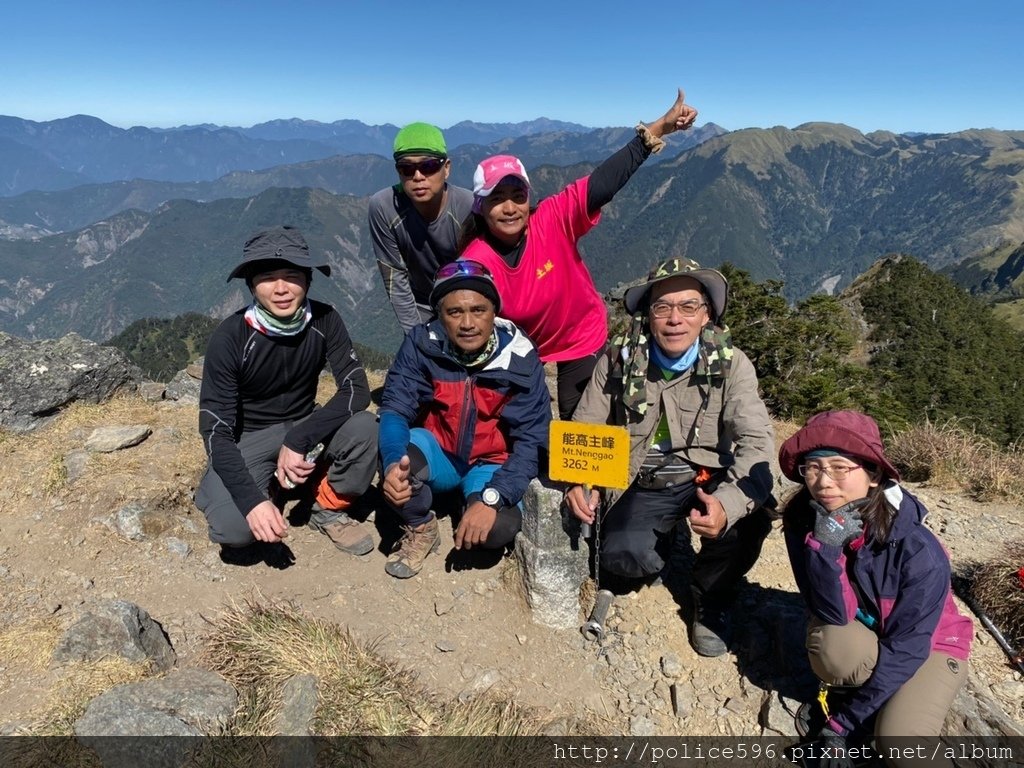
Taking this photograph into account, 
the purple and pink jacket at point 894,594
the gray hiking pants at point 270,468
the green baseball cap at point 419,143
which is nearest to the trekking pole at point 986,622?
the purple and pink jacket at point 894,594

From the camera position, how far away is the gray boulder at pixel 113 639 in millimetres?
4109

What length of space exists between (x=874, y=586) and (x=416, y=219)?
5.58 meters

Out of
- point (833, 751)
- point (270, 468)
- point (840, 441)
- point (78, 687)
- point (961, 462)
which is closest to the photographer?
point (840, 441)

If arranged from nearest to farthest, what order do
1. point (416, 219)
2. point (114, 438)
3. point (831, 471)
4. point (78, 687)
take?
point (831, 471) → point (78, 687) → point (416, 219) → point (114, 438)

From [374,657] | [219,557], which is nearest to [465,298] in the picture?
[374,657]

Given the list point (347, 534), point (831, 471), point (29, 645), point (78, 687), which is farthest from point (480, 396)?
point (29, 645)

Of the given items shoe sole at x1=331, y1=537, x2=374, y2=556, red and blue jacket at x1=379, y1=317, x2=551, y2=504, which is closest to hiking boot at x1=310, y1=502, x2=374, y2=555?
shoe sole at x1=331, y1=537, x2=374, y2=556

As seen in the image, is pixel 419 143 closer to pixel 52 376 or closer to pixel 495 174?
pixel 495 174

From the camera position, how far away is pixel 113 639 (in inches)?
165

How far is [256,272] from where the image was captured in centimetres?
494

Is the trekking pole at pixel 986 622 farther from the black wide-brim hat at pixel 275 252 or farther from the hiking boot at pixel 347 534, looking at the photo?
the black wide-brim hat at pixel 275 252

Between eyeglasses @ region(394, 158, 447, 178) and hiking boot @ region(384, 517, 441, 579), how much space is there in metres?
3.64

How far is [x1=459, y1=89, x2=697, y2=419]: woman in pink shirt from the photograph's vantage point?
5.25 meters

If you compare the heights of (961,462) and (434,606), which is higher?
(961,462)
